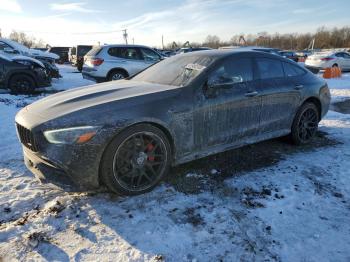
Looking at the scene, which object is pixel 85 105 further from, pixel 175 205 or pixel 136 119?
pixel 175 205

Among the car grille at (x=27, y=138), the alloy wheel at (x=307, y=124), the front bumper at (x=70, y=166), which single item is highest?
the car grille at (x=27, y=138)

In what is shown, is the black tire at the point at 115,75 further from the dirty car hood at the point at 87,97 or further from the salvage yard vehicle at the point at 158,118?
the dirty car hood at the point at 87,97

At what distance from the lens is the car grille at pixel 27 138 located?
341 cm

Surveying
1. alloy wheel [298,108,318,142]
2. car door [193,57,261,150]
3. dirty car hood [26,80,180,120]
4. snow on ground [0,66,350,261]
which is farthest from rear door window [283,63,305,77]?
dirty car hood [26,80,180,120]

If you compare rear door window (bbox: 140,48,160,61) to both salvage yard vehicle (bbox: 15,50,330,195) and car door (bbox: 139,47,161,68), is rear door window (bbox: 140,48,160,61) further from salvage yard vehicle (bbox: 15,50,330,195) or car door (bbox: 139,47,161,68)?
salvage yard vehicle (bbox: 15,50,330,195)

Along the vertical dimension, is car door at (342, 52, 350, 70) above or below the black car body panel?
below

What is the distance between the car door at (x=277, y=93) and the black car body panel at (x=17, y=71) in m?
8.23

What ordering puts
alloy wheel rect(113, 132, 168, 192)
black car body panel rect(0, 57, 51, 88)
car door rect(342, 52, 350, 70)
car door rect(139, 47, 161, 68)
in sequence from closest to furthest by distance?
alloy wheel rect(113, 132, 168, 192)
black car body panel rect(0, 57, 51, 88)
car door rect(139, 47, 161, 68)
car door rect(342, 52, 350, 70)

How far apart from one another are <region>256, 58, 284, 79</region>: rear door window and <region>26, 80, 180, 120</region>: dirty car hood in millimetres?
1518

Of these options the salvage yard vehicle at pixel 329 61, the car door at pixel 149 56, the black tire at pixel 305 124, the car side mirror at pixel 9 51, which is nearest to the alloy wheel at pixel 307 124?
the black tire at pixel 305 124

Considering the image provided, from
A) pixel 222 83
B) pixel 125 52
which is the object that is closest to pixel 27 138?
pixel 222 83

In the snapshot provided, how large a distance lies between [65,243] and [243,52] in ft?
11.0

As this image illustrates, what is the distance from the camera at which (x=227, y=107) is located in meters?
4.30

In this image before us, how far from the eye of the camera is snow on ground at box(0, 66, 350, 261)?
2.86 meters
